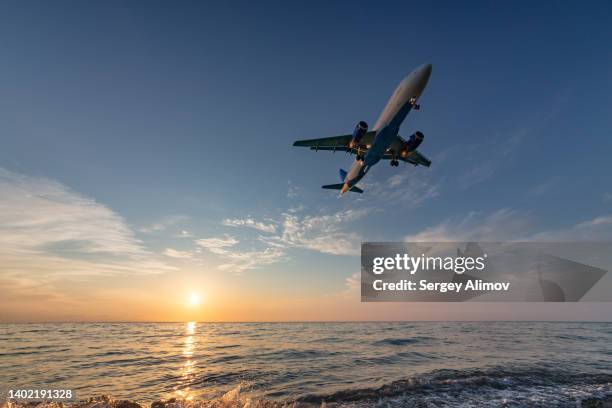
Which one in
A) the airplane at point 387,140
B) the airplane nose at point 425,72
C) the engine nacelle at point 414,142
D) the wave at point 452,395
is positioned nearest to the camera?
the wave at point 452,395

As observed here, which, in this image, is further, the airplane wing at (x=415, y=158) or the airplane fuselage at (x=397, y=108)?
the airplane wing at (x=415, y=158)

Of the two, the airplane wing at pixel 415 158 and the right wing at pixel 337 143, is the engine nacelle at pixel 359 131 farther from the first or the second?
the airplane wing at pixel 415 158

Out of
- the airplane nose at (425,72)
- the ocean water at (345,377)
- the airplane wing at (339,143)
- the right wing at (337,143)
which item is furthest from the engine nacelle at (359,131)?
the ocean water at (345,377)

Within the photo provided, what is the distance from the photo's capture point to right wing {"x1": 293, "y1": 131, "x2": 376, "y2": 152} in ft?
122

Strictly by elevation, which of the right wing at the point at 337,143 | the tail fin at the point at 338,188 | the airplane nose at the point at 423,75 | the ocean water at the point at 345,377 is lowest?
the ocean water at the point at 345,377

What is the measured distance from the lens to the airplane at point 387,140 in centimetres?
2916

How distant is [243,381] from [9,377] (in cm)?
1843

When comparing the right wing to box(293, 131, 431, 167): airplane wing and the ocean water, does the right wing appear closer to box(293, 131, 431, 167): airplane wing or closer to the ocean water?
box(293, 131, 431, 167): airplane wing

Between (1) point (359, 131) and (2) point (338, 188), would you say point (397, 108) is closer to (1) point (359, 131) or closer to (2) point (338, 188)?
(1) point (359, 131)

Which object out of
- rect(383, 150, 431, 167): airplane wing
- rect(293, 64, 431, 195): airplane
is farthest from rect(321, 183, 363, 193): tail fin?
rect(383, 150, 431, 167): airplane wing

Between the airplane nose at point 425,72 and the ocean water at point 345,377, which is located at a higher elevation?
the airplane nose at point 425,72

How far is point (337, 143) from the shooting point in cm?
Answer: 3825

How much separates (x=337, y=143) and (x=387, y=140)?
8294 mm

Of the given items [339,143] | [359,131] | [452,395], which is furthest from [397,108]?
[452,395]
